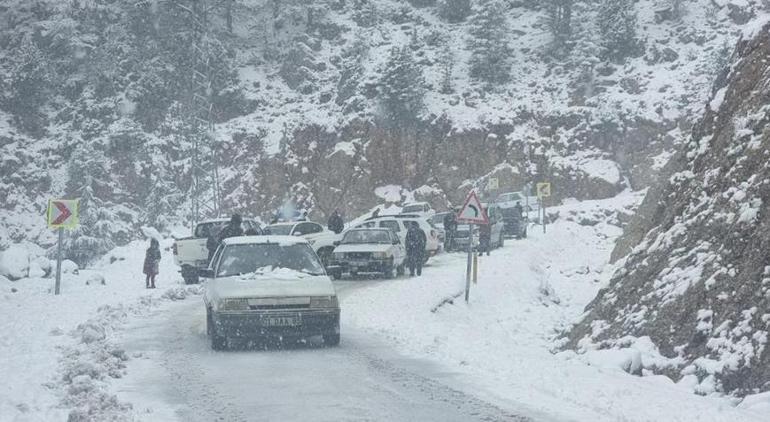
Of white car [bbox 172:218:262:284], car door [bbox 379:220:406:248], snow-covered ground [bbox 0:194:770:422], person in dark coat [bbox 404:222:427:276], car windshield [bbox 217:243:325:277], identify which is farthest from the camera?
car door [bbox 379:220:406:248]

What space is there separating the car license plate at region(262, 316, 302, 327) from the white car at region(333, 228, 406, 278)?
1153 centimetres

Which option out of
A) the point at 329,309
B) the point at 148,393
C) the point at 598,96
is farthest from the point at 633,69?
the point at 148,393

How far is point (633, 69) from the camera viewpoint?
52.6 metres

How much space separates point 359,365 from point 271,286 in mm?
1985

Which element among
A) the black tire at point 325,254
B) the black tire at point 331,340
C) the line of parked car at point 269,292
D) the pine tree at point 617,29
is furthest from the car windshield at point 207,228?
the pine tree at point 617,29

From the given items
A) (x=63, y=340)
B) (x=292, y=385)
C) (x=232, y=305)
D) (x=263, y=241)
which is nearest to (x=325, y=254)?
(x=263, y=241)

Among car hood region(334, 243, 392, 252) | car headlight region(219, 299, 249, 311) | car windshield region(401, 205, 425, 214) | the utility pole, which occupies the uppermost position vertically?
the utility pole

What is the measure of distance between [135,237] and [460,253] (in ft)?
90.5

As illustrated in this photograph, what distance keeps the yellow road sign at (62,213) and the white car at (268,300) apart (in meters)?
10.1

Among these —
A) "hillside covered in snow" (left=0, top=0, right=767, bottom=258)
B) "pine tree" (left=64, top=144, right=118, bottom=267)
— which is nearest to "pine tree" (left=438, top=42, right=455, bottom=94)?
"hillside covered in snow" (left=0, top=0, right=767, bottom=258)

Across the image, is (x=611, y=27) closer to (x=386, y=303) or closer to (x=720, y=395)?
(x=386, y=303)

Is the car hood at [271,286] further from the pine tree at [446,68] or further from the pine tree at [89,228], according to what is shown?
the pine tree at [446,68]

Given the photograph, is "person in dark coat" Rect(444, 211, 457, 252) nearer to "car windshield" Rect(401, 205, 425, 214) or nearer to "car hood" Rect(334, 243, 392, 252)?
"car windshield" Rect(401, 205, 425, 214)

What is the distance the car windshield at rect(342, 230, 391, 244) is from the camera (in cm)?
2408
